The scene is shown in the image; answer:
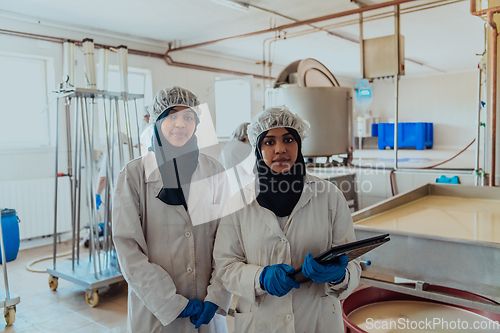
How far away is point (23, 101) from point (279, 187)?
383 centimetres

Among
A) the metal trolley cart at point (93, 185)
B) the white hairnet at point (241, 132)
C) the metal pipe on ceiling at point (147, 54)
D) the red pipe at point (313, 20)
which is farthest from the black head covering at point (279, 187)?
the red pipe at point (313, 20)

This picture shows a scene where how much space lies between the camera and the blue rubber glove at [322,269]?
0.94 meters

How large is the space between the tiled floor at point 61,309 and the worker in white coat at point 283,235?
122 cm

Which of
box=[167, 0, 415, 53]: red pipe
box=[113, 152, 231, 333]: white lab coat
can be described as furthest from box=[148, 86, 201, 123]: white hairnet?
box=[167, 0, 415, 53]: red pipe

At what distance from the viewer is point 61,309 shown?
2.54 m

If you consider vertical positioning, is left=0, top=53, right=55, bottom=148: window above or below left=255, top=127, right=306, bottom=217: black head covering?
above

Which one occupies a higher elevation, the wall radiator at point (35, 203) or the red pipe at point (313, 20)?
the red pipe at point (313, 20)

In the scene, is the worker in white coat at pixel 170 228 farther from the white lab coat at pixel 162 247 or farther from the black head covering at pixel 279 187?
the black head covering at pixel 279 187

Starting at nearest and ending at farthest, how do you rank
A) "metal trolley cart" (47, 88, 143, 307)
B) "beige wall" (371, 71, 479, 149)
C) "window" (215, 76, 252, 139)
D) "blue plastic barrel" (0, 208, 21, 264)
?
"metal trolley cart" (47, 88, 143, 307), "blue plastic barrel" (0, 208, 21, 264), "window" (215, 76, 252, 139), "beige wall" (371, 71, 479, 149)

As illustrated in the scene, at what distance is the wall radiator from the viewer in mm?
3805

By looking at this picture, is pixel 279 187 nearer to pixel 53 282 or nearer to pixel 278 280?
pixel 278 280

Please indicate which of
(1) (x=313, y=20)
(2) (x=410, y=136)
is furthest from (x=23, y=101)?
(2) (x=410, y=136)

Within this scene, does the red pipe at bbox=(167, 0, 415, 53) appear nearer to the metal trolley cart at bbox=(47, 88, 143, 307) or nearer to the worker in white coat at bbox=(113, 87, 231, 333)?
the metal trolley cart at bbox=(47, 88, 143, 307)

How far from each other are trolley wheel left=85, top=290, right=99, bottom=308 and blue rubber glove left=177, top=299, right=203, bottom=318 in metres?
1.69
